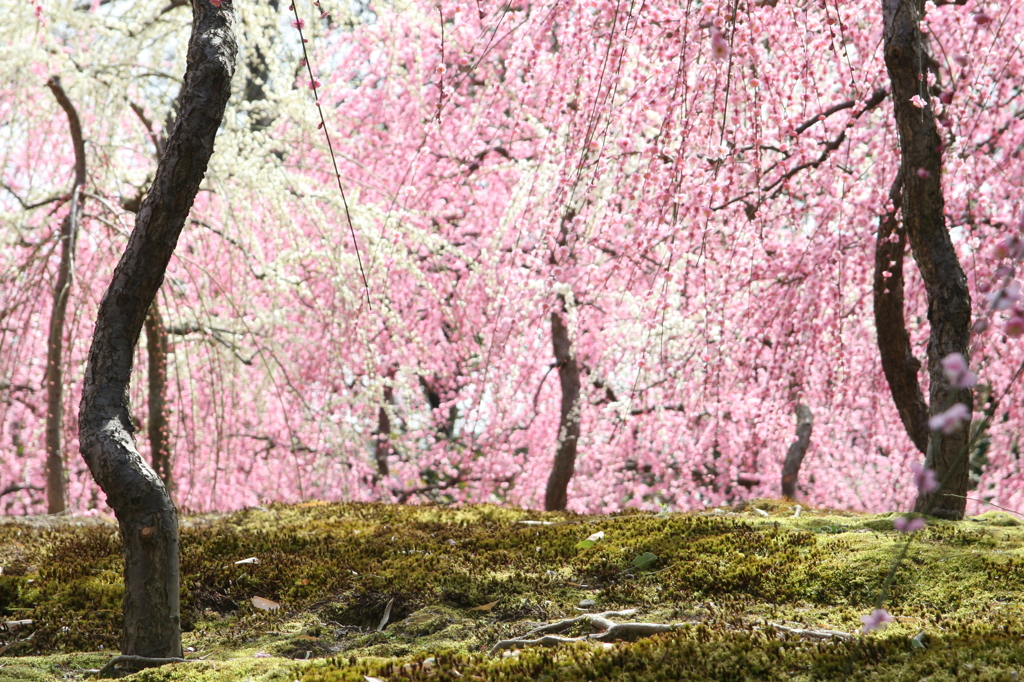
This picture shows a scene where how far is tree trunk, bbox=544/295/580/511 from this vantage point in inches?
299

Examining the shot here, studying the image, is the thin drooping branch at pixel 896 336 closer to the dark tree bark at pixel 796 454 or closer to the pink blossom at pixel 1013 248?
the dark tree bark at pixel 796 454

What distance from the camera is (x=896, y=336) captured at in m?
4.61

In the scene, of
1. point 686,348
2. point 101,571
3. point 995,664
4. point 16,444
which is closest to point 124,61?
point 101,571

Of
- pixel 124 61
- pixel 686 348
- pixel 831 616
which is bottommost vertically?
pixel 831 616

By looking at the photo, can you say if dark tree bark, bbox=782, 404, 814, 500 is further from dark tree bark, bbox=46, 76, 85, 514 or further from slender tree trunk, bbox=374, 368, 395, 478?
dark tree bark, bbox=46, 76, 85, 514

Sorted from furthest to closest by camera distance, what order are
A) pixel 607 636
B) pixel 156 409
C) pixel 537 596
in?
pixel 156 409 → pixel 537 596 → pixel 607 636

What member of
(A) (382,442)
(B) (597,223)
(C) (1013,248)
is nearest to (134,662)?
(C) (1013,248)

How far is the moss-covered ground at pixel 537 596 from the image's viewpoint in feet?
6.08

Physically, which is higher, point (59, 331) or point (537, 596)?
point (59, 331)

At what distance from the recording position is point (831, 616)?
2.27 metres

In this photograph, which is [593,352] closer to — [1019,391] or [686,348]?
[686,348]

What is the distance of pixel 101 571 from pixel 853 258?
17.2 ft

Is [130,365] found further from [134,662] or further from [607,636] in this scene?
[607,636]

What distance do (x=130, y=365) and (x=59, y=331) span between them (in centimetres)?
289
